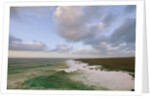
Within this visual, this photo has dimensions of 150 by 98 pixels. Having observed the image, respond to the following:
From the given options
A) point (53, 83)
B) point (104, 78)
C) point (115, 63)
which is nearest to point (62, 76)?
point (53, 83)

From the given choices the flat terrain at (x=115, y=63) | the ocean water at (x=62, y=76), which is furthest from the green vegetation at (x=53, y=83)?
the flat terrain at (x=115, y=63)

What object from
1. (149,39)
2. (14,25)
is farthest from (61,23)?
(149,39)

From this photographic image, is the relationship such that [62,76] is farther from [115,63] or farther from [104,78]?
[115,63]

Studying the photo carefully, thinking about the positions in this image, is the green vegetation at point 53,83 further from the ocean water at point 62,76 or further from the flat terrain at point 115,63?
the flat terrain at point 115,63

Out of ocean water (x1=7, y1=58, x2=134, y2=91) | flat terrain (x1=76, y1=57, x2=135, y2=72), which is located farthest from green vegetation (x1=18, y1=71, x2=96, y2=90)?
flat terrain (x1=76, y1=57, x2=135, y2=72)

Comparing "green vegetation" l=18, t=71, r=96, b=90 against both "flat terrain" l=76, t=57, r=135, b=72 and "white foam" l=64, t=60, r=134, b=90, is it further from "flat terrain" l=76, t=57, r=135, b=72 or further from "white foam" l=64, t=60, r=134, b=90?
"flat terrain" l=76, t=57, r=135, b=72

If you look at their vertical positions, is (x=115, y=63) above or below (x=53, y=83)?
above
